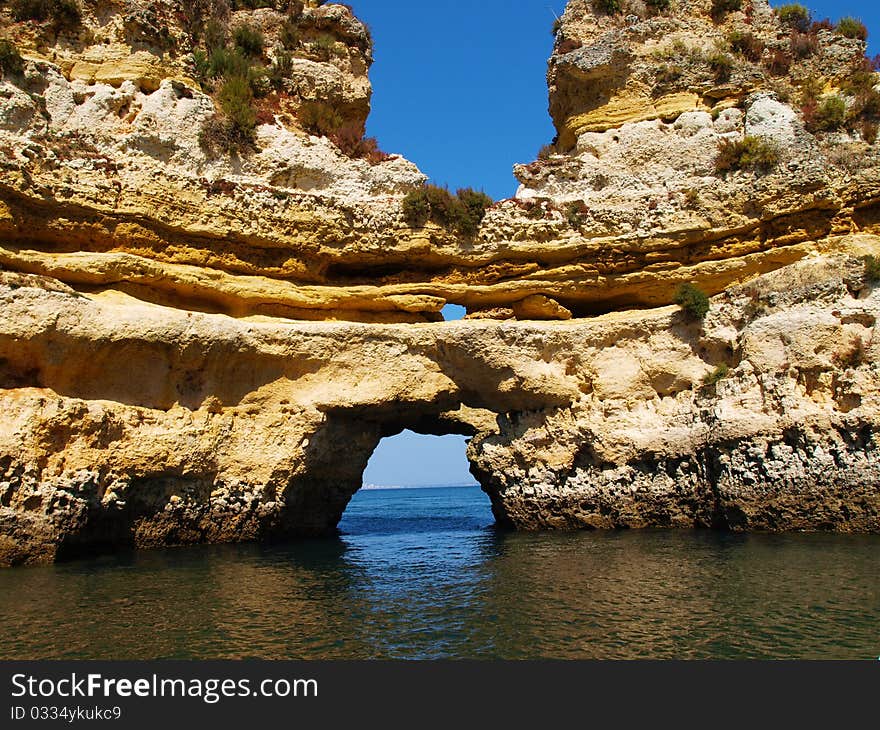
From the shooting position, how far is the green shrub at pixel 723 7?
25.4m

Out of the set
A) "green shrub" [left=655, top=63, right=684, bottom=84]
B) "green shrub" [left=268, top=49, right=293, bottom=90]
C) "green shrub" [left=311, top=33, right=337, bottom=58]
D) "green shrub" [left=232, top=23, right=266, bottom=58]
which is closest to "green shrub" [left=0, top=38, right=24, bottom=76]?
"green shrub" [left=232, top=23, right=266, bottom=58]

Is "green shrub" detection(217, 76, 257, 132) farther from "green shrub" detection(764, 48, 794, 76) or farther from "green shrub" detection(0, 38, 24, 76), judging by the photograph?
"green shrub" detection(764, 48, 794, 76)

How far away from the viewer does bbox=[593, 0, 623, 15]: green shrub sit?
2675cm

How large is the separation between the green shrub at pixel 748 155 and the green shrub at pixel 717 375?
643cm

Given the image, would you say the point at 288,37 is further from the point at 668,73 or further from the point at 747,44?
the point at 747,44

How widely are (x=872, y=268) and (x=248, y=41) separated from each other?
69.5ft

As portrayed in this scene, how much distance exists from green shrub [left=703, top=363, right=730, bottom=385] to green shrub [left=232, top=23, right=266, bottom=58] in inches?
750

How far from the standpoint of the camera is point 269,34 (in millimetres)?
24812

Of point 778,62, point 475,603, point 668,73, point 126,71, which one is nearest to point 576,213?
point 668,73

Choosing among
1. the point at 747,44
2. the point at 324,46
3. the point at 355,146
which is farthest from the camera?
the point at 747,44

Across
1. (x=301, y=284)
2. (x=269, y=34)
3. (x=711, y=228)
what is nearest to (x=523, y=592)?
(x=301, y=284)

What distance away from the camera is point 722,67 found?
78.6ft

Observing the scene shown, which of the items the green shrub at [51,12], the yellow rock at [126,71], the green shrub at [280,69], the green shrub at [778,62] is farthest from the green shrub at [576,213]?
the green shrub at [51,12]

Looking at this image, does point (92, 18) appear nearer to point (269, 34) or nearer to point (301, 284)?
point (269, 34)
